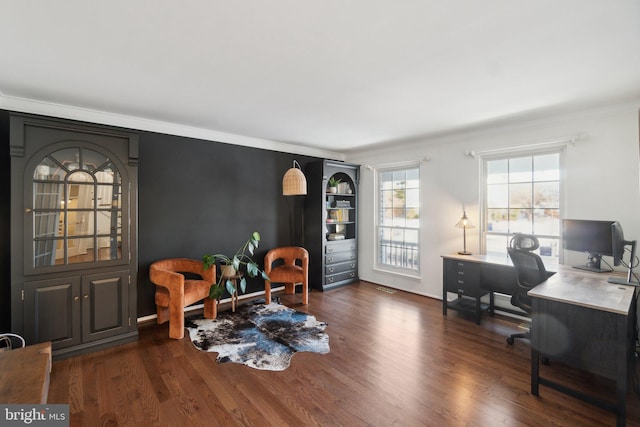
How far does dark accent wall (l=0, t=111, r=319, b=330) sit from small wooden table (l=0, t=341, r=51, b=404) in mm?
1210

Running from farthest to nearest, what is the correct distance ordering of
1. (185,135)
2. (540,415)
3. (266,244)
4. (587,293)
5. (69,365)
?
1. (266,244)
2. (185,135)
3. (69,365)
4. (587,293)
5. (540,415)

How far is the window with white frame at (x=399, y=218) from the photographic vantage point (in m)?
4.90

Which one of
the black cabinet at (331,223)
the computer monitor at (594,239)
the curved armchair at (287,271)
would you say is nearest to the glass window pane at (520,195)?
the computer monitor at (594,239)

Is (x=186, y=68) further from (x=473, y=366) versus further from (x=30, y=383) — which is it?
(x=473, y=366)

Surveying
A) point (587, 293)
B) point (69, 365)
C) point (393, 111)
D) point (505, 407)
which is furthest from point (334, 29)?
point (69, 365)

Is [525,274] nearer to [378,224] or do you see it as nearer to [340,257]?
[378,224]

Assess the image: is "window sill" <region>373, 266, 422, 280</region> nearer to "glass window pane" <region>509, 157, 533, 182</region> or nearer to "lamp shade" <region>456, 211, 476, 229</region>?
"lamp shade" <region>456, 211, 476, 229</region>

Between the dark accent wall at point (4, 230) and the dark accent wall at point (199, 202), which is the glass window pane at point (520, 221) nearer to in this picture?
the dark accent wall at point (199, 202)

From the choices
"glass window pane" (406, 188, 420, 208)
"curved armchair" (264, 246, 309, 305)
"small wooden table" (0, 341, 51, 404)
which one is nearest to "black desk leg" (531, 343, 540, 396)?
"curved armchair" (264, 246, 309, 305)

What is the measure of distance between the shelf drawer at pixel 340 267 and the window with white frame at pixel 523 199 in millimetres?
2305

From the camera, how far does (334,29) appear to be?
1749 millimetres

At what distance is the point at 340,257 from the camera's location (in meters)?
5.23

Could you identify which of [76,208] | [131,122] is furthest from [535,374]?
[131,122]

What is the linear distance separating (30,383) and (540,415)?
336 cm
